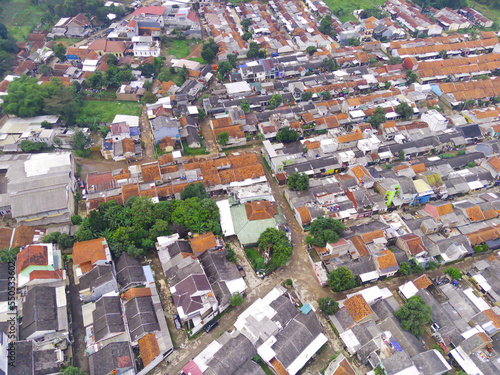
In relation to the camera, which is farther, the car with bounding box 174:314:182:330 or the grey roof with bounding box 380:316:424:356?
the car with bounding box 174:314:182:330

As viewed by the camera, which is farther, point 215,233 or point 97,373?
point 215,233

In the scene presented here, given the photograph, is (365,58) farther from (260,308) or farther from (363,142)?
(260,308)

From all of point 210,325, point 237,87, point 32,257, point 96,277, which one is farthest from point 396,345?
point 237,87

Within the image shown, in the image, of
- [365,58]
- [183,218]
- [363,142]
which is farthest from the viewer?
[365,58]

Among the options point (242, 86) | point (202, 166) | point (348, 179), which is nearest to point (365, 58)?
point (242, 86)

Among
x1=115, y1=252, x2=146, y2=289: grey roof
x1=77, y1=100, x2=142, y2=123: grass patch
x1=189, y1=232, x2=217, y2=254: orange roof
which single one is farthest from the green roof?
x1=77, y1=100, x2=142, y2=123: grass patch

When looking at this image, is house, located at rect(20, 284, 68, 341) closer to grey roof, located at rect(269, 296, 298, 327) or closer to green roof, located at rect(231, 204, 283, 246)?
green roof, located at rect(231, 204, 283, 246)
